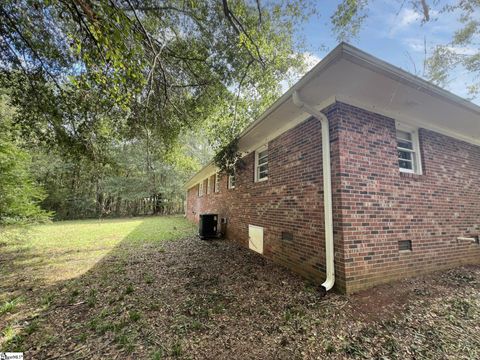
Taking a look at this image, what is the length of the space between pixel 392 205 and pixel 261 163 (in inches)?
132

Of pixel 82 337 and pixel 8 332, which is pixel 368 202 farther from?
pixel 8 332

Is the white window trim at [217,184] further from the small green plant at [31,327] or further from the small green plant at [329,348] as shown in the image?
the small green plant at [329,348]

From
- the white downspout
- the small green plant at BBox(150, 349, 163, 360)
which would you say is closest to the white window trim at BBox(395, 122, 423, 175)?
the white downspout

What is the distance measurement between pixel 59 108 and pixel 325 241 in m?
6.04

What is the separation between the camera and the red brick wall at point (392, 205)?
11.0 feet

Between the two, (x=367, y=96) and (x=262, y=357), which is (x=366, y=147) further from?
(x=262, y=357)

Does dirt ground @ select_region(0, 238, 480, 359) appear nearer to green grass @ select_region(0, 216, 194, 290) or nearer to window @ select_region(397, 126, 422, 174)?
green grass @ select_region(0, 216, 194, 290)

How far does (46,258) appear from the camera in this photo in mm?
5680

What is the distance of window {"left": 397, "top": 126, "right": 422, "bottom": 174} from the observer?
4270 millimetres

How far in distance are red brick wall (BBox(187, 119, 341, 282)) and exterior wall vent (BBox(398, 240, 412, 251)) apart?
1.48m

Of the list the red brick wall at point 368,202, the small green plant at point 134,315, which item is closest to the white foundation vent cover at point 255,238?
the red brick wall at point 368,202

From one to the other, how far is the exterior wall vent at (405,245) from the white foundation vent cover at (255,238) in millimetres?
2902

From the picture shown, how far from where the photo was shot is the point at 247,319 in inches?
105

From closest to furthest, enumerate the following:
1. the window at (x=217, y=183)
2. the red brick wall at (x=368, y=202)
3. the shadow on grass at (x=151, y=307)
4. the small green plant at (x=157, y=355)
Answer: the small green plant at (x=157, y=355) → the shadow on grass at (x=151, y=307) → the red brick wall at (x=368, y=202) → the window at (x=217, y=183)
